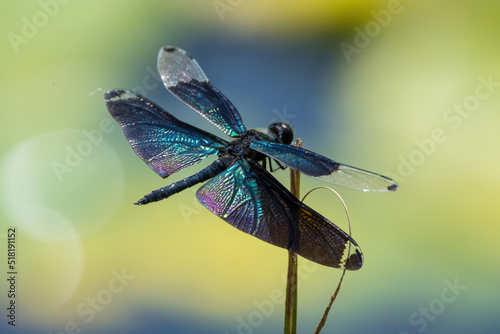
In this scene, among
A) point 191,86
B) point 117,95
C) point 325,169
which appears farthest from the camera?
point 191,86

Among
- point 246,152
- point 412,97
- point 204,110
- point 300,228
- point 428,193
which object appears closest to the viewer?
point 300,228

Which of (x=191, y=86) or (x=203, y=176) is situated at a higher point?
(x=191, y=86)

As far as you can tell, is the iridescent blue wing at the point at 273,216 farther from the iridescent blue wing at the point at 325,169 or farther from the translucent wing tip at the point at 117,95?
the translucent wing tip at the point at 117,95

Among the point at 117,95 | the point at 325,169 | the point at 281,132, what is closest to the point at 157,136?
the point at 117,95

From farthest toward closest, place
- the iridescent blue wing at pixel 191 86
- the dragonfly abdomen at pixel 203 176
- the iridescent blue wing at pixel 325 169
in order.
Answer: the iridescent blue wing at pixel 191 86 → the dragonfly abdomen at pixel 203 176 → the iridescent blue wing at pixel 325 169

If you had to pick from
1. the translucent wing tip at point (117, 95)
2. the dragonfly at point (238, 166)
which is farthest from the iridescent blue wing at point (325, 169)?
the translucent wing tip at point (117, 95)

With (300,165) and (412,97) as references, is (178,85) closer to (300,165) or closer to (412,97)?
(300,165)

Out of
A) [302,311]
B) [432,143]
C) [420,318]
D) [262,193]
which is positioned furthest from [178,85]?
[432,143]

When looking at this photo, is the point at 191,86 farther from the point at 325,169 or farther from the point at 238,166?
the point at 325,169
